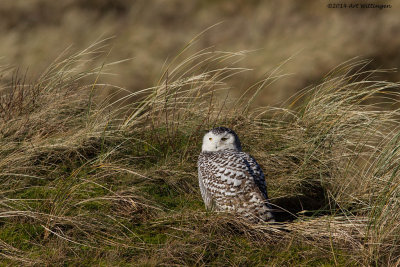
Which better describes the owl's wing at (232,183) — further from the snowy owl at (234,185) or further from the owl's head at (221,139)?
the owl's head at (221,139)

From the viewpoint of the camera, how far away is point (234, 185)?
3012 mm

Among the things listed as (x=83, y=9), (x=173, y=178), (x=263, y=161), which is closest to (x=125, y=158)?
(x=173, y=178)

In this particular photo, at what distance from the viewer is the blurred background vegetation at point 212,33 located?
10141 millimetres

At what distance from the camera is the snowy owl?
2.95 metres

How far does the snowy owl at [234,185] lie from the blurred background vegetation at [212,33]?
6320 millimetres

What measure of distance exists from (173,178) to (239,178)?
0.69m

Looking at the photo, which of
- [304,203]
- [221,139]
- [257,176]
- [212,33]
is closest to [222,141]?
[221,139]

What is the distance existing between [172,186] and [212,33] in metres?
8.98

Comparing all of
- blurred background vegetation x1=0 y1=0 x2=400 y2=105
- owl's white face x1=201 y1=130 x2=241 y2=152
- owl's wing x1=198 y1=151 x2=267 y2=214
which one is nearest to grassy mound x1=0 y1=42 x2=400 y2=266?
owl's wing x1=198 y1=151 x2=267 y2=214

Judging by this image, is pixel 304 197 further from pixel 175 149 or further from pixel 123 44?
pixel 123 44

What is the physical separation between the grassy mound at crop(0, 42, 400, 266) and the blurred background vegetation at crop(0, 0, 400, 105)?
523 cm

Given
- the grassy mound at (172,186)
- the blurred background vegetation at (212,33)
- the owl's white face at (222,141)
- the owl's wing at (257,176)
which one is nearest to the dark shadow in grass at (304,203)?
the grassy mound at (172,186)

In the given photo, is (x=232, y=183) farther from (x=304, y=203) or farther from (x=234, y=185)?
(x=304, y=203)

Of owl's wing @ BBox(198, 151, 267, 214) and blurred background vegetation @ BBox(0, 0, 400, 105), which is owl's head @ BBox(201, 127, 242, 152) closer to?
owl's wing @ BBox(198, 151, 267, 214)
